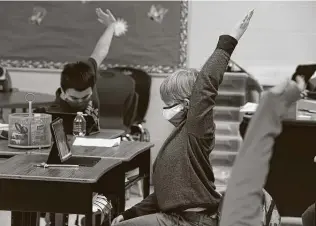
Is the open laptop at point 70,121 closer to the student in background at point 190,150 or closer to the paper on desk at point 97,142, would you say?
the paper on desk at point 97,142

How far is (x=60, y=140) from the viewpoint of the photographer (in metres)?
3.14

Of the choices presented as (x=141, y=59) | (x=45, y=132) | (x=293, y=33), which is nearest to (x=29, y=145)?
(x=45, y=132)

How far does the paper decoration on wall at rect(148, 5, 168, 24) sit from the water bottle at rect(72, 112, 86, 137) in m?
2.62

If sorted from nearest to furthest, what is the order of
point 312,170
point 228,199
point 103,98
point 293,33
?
point 228,199
point 312,170
point 103,98
point 293,33

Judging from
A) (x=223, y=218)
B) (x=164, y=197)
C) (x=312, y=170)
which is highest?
(x=223, y=218)

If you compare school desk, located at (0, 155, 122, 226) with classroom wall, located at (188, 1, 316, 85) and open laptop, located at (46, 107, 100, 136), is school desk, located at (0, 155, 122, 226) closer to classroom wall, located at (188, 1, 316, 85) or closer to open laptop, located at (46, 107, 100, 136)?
open laptop, located at (46, 107, 100, 136)

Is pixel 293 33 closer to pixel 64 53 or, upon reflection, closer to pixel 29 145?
pixel 64 53

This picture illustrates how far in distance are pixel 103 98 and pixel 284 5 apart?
187 cm

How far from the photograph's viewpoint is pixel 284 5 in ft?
20.7

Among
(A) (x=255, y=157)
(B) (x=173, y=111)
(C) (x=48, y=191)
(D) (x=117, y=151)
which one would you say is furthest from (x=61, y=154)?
(A) (x=255, y=157)

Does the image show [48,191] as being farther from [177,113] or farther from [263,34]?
[263,34]

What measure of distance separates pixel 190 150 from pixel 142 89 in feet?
10.7

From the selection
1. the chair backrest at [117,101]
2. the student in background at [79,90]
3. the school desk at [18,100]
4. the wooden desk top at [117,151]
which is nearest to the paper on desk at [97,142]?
the wooden desk top at [117,151]

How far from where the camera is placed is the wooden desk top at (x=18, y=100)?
186 inches
